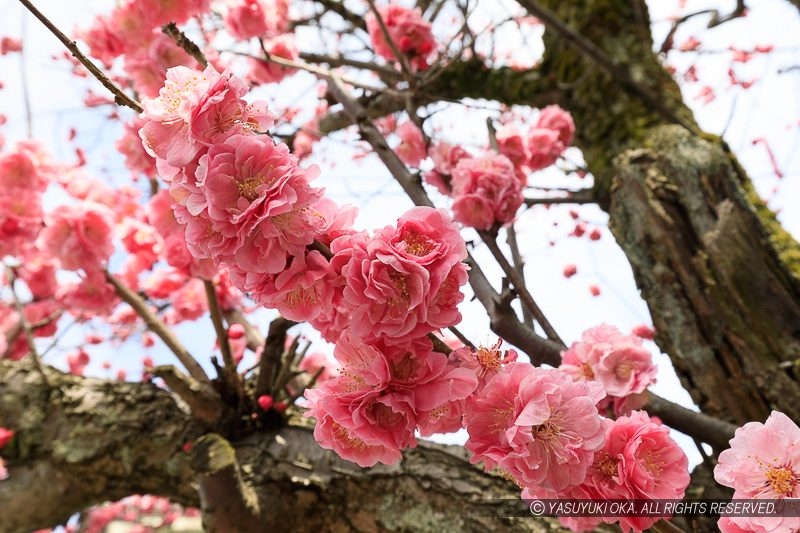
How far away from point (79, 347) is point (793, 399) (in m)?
5.01

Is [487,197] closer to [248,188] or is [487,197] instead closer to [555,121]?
[555,121]

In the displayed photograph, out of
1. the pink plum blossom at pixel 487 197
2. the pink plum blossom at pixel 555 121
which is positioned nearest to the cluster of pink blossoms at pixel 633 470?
the pink plum blossom at pixel 487 197

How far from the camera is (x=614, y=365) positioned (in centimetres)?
151

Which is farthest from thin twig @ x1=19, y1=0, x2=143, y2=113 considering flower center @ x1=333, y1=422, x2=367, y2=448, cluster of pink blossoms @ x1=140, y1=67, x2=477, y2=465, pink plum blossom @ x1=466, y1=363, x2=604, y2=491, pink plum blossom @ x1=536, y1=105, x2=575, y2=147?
pink plum blossom @ x1=536, y1=105, x2=575, y2=147

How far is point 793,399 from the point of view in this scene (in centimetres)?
206

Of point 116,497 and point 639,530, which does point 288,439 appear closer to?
point 116,497

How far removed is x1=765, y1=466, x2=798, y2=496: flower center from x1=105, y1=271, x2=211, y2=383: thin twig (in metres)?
1.92

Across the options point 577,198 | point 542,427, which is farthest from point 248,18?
point 542,427

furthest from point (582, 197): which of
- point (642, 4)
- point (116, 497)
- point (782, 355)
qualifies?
point (116, 497)

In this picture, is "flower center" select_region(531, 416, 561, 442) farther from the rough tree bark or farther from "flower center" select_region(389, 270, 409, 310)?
the rough tree bark

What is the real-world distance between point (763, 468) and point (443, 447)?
3.85 ft

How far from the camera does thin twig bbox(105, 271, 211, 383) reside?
2.36 meters

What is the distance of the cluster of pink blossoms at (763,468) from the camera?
0.88 meters

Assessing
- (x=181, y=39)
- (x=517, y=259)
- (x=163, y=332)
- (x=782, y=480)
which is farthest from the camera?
(x=163, y=332)
